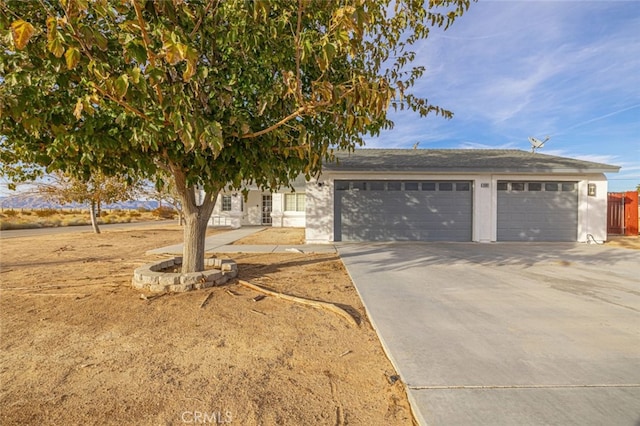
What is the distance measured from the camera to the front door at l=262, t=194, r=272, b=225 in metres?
21.2

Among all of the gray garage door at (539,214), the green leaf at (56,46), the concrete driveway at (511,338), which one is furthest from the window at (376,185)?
the green leaf at (56,46)

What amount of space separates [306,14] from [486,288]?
17.6 ft

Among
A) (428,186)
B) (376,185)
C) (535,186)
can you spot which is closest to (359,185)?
(376,185)

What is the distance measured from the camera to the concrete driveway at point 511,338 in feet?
7.75

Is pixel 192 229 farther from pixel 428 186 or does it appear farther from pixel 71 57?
pixel 428 186

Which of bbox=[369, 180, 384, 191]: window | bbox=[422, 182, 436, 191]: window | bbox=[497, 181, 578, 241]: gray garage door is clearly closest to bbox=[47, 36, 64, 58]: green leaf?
bbox=[369, 180, 384, 191]: window

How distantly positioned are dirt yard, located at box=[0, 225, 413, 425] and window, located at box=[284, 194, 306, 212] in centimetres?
1378

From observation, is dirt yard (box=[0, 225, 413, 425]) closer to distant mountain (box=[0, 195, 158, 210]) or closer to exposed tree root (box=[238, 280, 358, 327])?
exposed tree root (box=[238, 280, 358, 327])

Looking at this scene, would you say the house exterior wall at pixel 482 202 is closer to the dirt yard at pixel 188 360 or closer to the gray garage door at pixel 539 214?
the gray garage door at pixel 539 214

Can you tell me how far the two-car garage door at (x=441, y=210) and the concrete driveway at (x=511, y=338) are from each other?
14.3 ft

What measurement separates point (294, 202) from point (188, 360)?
16.5 metres


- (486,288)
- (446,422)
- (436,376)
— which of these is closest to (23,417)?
(446,422)

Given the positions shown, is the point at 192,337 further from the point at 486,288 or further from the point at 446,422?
the point at 486,288

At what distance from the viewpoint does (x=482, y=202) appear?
12023 mm
